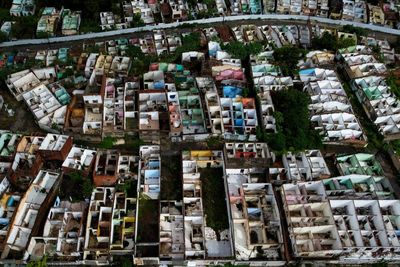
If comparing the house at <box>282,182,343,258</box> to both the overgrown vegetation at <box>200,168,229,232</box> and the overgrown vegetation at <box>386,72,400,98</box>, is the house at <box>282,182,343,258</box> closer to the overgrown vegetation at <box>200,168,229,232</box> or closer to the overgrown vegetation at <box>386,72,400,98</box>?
the overgrown vegetation at <box>200,168,229,232</box>

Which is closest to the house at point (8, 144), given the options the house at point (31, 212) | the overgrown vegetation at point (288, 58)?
the house at point (31, 212)

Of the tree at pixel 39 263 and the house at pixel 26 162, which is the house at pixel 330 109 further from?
the tree at pixel 39 263

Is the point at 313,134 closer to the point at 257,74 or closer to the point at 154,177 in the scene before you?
the point at 257,74

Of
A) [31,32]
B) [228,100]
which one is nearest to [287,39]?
Result: [228,100]

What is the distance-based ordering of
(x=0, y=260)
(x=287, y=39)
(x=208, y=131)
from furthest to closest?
(x=287, y=39) → (x=208, y=131) → (x=0, y=260)

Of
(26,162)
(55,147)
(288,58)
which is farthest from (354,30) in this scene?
(26,162)
